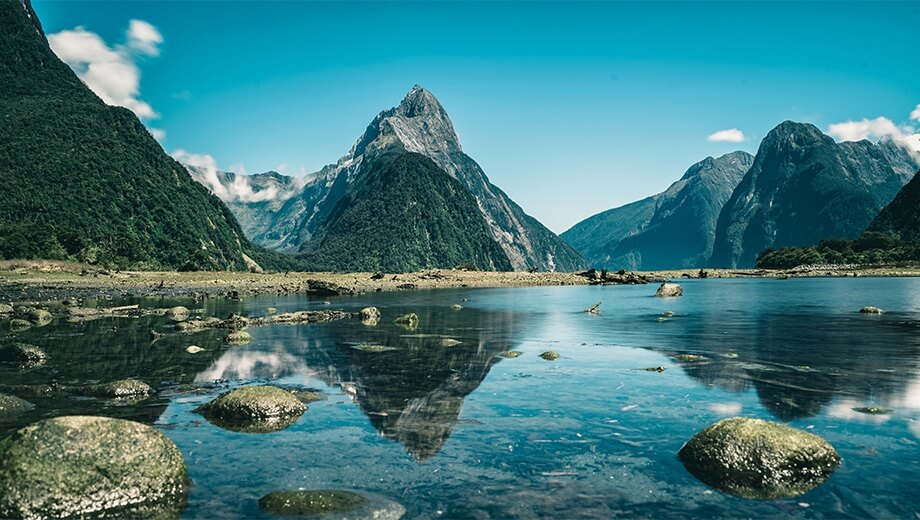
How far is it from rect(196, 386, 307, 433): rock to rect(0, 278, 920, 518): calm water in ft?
1.73

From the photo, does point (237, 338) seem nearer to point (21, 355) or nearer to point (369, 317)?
point (21, 355)

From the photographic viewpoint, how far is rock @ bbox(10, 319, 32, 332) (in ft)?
139

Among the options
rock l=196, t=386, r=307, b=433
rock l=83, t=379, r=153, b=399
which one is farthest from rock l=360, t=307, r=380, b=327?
rock l=196, t=386, r=307, b=433

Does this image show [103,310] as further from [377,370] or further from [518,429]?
[518,429]

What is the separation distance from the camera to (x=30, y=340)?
1415 inches

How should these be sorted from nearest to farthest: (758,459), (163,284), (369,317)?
(758,459) → (369,317) → (163,284)

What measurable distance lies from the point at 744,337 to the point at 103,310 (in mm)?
55204

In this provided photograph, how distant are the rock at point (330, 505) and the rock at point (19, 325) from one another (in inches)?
1604

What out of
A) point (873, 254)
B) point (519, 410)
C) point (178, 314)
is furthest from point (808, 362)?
point (873, 254)

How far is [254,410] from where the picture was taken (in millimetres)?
18438

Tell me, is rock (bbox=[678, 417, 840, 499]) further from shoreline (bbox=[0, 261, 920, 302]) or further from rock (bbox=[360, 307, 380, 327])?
shoreline (bbox=[0, 261, 920, 302])

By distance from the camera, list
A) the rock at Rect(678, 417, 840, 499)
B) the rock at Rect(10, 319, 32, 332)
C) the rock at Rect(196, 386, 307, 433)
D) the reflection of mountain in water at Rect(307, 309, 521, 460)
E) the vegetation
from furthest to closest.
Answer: the vegetation
the rock at Rect(10, 319, 32, 332)
the rock at Rect(196, 386, 307, 433)
the reflection of mountain in water at Rect(307, 309, 521, 460)
the rock at Rect(678, 417, 840, 499)

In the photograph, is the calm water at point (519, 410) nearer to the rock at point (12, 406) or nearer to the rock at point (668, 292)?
the rock at point (12, 406)

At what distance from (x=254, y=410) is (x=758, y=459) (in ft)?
46.8
